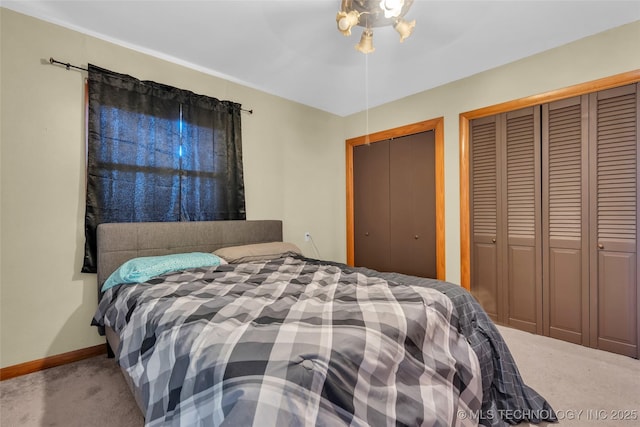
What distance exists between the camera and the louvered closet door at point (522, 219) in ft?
8.53

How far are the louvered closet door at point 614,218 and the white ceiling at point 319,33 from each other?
680 millimetres

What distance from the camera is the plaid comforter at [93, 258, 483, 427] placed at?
813 millimetres

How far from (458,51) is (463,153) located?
3.22 ft

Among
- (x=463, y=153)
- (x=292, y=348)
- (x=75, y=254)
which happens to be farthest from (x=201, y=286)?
(x=463, y=153)

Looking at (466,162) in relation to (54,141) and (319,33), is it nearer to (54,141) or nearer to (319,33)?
(319,33)

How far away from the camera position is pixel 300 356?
0.88 meters

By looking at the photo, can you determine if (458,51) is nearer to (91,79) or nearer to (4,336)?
(91,79)

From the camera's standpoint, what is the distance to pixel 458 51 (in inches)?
100

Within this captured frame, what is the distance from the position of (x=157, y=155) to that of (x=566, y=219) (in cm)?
363

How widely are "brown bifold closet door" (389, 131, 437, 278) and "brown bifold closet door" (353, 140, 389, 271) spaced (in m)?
0.09

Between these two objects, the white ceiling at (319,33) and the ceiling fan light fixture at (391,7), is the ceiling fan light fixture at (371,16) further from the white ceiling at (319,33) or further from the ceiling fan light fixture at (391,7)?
the white ceiling at (319,33)

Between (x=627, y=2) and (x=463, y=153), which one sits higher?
(x=627, y=2)

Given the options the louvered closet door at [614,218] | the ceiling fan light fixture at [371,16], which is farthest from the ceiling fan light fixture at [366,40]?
the louvered closet door at [614,218]

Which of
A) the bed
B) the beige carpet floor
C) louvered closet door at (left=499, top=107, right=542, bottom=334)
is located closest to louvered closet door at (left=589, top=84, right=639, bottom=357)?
the beige carpet floor
